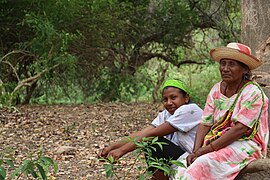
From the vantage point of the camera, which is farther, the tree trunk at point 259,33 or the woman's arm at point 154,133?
the tree trunk at point 259,33

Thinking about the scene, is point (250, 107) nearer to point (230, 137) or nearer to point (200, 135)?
point (230, 137)

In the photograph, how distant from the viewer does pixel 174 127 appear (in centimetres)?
401

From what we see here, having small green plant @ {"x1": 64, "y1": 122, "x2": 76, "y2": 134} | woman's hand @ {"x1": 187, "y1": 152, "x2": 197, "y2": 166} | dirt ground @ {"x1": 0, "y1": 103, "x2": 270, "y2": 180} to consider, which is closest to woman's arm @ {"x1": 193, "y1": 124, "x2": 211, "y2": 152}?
woman's hand @ {"x1": 187, "y1": 152, "x2": 197, "y2": 166}

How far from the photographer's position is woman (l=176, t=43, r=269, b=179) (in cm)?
346

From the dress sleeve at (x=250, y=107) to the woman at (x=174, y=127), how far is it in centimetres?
60

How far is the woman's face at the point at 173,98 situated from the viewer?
13.4 feet

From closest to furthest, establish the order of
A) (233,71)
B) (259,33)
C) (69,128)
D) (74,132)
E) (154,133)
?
(233,71)
(154,133)
(259,33)
(74,132)
(69,128)

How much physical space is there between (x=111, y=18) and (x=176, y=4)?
1.64m

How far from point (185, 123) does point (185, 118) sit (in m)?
0.04

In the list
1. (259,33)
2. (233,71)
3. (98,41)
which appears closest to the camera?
(233,71)

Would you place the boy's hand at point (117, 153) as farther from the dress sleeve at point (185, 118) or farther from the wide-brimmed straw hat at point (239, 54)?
the wide-brimmed straw hat at point (239, 54)

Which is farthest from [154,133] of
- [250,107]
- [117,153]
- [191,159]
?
[250,107]

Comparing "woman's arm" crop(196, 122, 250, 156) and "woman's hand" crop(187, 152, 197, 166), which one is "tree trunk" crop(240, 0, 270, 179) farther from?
"woman's hand" crop(187, 152, 197, 166)


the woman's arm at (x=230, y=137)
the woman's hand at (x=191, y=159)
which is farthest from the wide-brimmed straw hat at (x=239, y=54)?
the woman's hand at (x=191, y=159)
